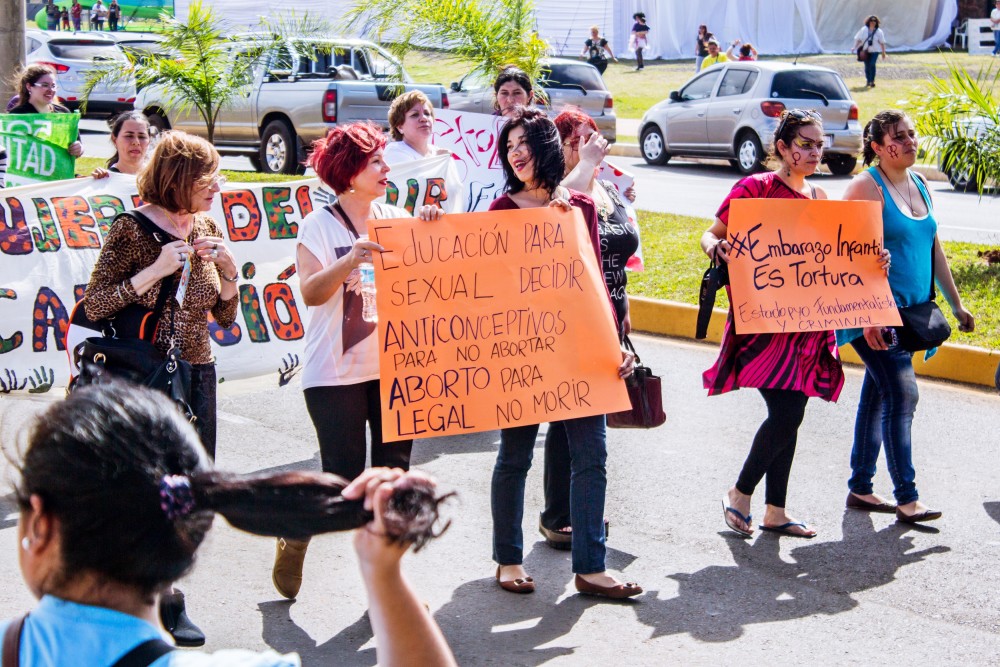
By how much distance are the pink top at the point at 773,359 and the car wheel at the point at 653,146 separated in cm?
1552

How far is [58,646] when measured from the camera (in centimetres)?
169

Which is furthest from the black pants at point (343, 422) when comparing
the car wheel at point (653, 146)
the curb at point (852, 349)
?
the car wheel at point (653, 146)

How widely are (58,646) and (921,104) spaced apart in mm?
9689

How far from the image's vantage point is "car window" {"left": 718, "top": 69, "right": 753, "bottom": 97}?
19.4m

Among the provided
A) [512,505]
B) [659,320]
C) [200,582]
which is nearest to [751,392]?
[659,320]

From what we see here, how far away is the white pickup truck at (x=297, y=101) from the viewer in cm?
1611

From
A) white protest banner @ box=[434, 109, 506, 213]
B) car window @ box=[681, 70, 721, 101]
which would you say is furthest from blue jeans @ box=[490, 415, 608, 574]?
car window @ box=[681, 70, 721, 101]

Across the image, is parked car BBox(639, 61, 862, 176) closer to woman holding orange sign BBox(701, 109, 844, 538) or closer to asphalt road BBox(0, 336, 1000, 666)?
asphalt road BBox(0, 336, 1000, 666)

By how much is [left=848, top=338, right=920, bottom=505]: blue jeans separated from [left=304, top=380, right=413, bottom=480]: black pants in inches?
90.6

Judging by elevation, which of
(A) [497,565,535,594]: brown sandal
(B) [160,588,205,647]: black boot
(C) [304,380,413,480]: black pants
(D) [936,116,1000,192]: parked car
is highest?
(D) [936,116,1000,192]: parked car

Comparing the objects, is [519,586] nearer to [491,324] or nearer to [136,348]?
[491,324]

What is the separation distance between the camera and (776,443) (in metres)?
5.25

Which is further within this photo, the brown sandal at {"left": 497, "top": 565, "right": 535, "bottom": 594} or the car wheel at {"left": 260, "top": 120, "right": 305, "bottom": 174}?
the car wheel at {"left": 260, "top": 120, "right": 305, "bottom": 174}

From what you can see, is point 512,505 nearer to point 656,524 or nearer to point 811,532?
point 656,524
